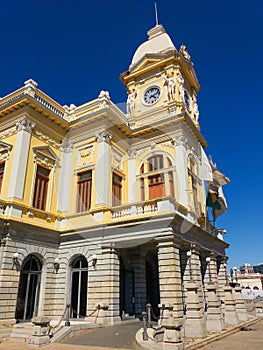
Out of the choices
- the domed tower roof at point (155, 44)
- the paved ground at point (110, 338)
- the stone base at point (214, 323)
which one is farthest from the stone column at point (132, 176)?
the domed tower roof at point (155, 44)

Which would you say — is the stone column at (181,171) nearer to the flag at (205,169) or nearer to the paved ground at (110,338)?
the flag at (205,169)

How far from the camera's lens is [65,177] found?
19.5 m

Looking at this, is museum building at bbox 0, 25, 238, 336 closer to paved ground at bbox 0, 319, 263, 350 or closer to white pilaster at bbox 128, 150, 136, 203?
white pilaster at bbox 128, 150, 136, 203

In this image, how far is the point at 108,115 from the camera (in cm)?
1917

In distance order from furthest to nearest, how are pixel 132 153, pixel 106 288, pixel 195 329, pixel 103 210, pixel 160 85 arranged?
1. pixel 160 85
2. pixel 132 153
3. pixel 103 210
4. pixel 106 288
5. pixel 195 329

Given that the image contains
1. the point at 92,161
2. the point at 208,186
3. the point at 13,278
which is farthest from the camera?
the point at 208,186

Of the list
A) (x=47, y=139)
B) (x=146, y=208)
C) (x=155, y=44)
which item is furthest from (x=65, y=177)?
(x=155, y=44)

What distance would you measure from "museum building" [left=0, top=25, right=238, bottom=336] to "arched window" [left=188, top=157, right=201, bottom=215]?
87 mm

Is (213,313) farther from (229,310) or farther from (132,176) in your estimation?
(132,176)

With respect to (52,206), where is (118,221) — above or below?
below

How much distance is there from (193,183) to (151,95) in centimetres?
828

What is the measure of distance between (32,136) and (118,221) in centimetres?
726

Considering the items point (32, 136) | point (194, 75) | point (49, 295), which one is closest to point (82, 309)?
point (49, 295)

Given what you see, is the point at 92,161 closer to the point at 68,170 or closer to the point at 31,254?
the point at 68,170
